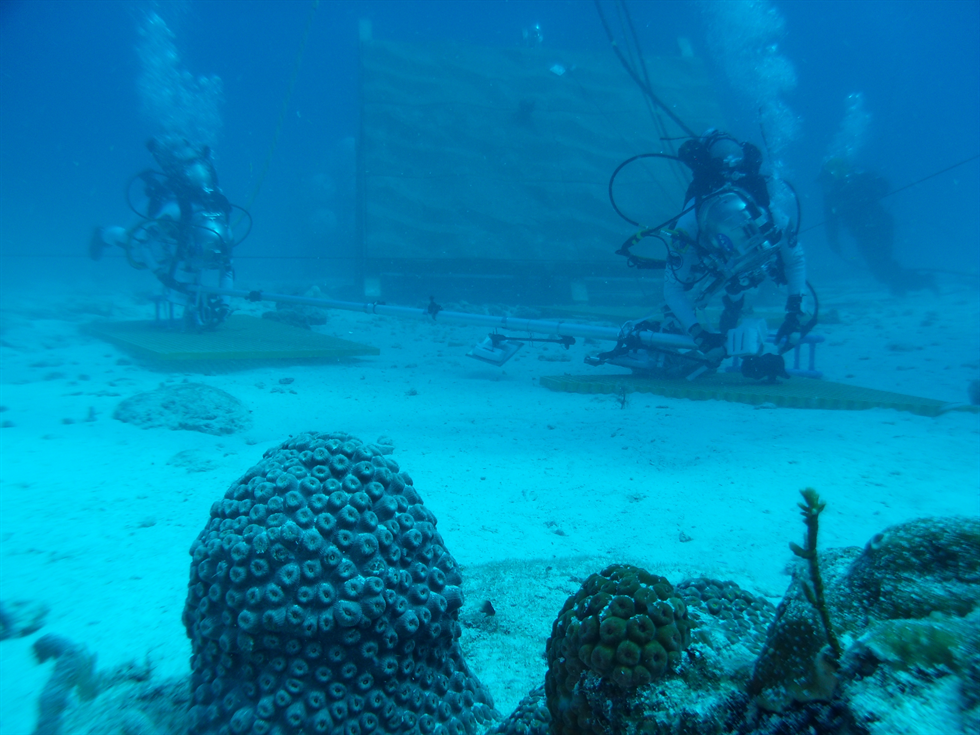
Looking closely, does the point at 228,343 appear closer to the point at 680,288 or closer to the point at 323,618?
the point at 680,288

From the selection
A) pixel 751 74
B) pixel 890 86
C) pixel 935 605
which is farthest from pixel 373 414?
pixel 890 86

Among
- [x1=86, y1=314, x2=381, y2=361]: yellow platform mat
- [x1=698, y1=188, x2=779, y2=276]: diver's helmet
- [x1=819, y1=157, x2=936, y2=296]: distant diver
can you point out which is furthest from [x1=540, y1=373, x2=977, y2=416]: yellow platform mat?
[x1=819, y1=157, x2=936, y2=296]: distant diver

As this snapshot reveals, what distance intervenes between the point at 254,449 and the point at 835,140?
7200 cm

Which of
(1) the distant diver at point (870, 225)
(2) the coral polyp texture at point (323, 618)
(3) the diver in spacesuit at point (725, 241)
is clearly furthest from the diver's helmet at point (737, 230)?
(1) the distant diver at point (870, 225)

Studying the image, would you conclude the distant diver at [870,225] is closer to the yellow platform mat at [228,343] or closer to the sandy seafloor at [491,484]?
the sandy seafloor at [491,484]

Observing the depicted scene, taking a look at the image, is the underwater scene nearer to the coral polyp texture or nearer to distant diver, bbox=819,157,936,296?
the coral polyp texture

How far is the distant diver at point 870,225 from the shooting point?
17.9m

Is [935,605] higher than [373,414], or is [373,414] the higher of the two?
[935,605]

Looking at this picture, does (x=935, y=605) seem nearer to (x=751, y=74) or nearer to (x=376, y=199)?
(x=376, y=199)

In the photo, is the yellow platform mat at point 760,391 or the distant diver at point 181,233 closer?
the yellow platform mat at point 760,391

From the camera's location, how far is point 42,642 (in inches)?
91.0

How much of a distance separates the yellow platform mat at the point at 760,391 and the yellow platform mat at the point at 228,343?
3.98 meters

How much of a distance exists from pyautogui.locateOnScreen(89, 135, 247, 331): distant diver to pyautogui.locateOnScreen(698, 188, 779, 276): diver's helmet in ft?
27.7

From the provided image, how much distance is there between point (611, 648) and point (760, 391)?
243 inches
